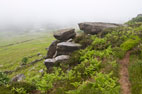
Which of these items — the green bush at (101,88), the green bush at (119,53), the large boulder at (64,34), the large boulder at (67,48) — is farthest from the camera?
the large boulder at (64,34)

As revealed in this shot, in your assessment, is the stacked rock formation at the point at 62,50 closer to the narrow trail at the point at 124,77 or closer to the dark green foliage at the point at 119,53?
the dark green foliage at the point at 119,53

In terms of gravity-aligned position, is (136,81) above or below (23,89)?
above

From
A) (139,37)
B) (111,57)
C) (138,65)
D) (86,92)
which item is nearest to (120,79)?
(138,65)

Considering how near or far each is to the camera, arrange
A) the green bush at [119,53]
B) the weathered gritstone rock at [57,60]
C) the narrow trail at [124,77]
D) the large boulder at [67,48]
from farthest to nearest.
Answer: the large boulder at [67,48], the weathered gritstone rock at [57,60], the green bush at [119,53], the narrow trail at [124,77]

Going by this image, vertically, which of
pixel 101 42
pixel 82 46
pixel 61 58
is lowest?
pixel 61 58

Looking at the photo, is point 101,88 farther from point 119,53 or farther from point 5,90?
point 5,90

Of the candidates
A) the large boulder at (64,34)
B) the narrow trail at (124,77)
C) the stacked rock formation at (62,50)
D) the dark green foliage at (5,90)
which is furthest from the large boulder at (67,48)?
the dark green foliage at (5,90)

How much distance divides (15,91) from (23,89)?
66 centimetres

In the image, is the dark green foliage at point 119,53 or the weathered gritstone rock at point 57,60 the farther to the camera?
the weathered gritstone rock at point 57,60

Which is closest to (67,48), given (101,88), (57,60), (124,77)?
(57,60)

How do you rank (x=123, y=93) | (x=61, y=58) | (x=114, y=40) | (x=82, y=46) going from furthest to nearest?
(x=82, y=46) < (x=61, y=58) < (x=114, y=40) < (x=123, y=93)

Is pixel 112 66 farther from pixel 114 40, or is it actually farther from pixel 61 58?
pixel 61 58

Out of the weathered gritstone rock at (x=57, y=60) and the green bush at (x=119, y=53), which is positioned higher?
the green bush at (x=119, y=53)

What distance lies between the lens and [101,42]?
63.1 feet
